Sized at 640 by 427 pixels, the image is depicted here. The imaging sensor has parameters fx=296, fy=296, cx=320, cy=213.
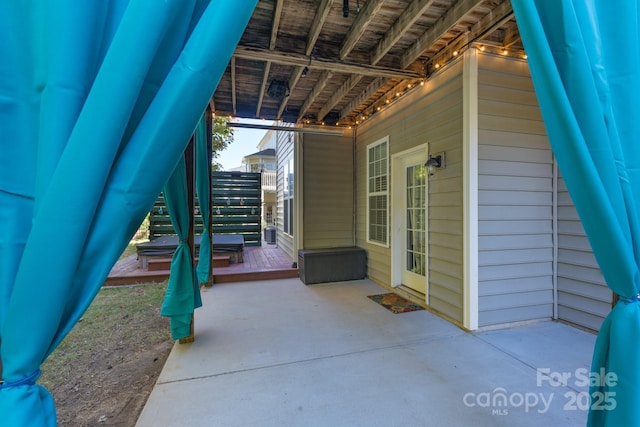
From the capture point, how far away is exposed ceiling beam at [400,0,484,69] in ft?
8.64

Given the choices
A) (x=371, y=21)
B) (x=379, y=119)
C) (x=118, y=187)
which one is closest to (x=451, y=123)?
(x=371, y=21)

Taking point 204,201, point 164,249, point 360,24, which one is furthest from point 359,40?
point 164,249

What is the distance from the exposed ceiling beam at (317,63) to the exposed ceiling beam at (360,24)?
0.56 ft

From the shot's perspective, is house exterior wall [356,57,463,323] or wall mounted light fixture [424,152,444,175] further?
wall mounted light fixture [424,152,444,175]

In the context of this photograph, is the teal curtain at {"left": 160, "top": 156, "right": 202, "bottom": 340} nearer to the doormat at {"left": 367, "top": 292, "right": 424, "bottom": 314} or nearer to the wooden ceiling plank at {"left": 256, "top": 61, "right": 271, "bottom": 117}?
the wooden ceiling plank at {"left": 256, "top": 61, "right": 271, "bottom": 117}

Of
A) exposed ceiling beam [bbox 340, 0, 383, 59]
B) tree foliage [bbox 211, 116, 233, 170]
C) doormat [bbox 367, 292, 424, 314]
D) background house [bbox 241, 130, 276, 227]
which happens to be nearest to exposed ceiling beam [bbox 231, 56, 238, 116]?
exposed ceiling beam [bbox 340, 0, 383, 59]

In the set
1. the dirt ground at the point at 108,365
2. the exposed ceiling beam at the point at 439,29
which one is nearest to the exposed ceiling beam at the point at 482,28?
the exposed ceiling beam at the point at 439,29

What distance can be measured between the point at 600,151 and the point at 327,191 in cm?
507

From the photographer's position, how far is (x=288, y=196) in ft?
24.0

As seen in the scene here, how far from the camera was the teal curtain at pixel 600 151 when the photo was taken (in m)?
0.99

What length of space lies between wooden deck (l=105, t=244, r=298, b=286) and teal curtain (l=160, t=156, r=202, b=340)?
2.42 meters

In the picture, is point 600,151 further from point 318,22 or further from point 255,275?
point 255,275

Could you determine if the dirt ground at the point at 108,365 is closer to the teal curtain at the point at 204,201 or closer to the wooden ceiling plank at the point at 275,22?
the teal curtain at the point at 204,201

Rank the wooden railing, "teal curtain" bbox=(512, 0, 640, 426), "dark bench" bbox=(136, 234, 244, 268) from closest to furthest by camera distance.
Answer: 1. "teal curtain" bbox=(512, 0, 640, 426)
2. "dark bench" bbox=(136, 234, 244, 268)
3. the wooden railing
